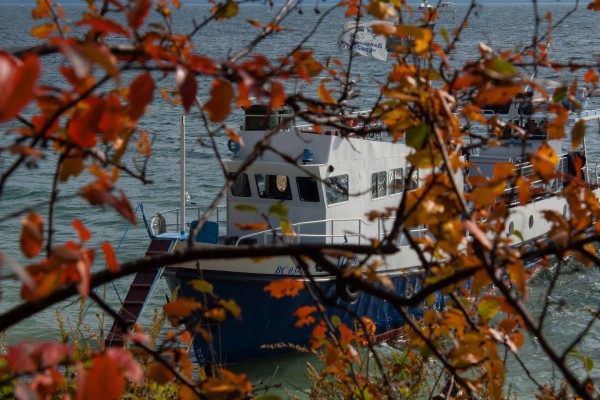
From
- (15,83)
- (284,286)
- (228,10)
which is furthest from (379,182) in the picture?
(15,83)

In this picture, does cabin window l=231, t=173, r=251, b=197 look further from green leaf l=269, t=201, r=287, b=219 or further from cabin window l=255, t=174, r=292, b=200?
green leaf l=269, t=201, r=287, b=219

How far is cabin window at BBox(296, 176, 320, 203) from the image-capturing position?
456 inches

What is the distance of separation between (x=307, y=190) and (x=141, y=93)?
1014 centimetres

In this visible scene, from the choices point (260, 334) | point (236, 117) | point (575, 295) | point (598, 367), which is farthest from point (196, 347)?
point (236, 117)

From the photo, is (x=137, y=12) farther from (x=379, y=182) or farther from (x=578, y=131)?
(x=379, y=182)

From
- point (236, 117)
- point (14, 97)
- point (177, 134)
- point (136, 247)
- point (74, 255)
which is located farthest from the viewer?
point (236, 117)

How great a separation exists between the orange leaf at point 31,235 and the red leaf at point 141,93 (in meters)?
0.26

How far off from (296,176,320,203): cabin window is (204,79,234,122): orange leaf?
386 inches

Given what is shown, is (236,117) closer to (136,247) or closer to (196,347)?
(136,247)

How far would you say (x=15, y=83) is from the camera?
1.16 meters

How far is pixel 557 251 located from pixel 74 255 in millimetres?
1083

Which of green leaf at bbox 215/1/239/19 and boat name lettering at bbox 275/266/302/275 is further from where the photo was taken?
boat name lettering at bbox 275/266/302/275

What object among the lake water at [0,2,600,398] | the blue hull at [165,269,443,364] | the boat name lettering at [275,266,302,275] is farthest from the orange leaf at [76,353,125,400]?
the boat name lettering at [275,266,302,275]

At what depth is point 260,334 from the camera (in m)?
11.7
